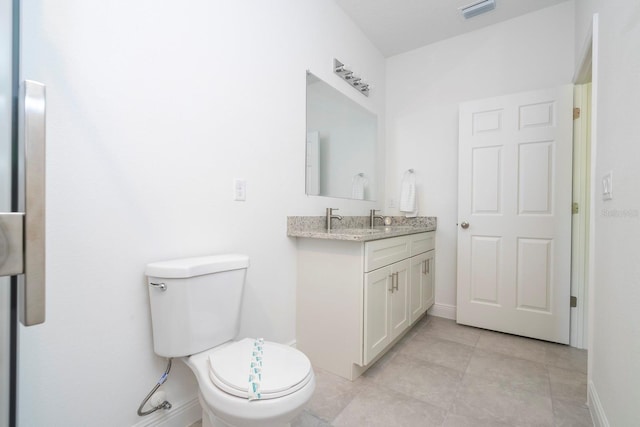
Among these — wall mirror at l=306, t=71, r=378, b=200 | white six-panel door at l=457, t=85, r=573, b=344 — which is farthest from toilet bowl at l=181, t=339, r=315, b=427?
white six-panel door at l=457, t=85, r=573, b=344

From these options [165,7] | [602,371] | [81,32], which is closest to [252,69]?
[165,7]

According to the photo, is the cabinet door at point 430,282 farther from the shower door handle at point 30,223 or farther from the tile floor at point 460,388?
the shower door handle at point 30,223

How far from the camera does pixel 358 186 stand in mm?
2570

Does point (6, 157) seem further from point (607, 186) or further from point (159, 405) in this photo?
point (607, 186)

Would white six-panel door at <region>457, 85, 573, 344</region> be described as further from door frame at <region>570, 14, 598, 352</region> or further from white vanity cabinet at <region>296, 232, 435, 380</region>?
white vanity cabinet at <region>296, 232, 435, 380</region>

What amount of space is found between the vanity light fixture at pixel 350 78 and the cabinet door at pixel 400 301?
58.7 inches

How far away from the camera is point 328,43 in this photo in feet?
7.08

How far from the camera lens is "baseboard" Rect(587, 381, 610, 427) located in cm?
120

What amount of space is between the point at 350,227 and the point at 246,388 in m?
1.62

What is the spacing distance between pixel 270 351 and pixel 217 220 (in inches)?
25.9

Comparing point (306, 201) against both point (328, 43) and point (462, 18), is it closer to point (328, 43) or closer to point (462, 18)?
point (328, 43)

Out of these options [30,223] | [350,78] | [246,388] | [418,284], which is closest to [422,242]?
[418,284]

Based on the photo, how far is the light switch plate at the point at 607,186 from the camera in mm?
1152

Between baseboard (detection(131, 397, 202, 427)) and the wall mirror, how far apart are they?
1325mm
